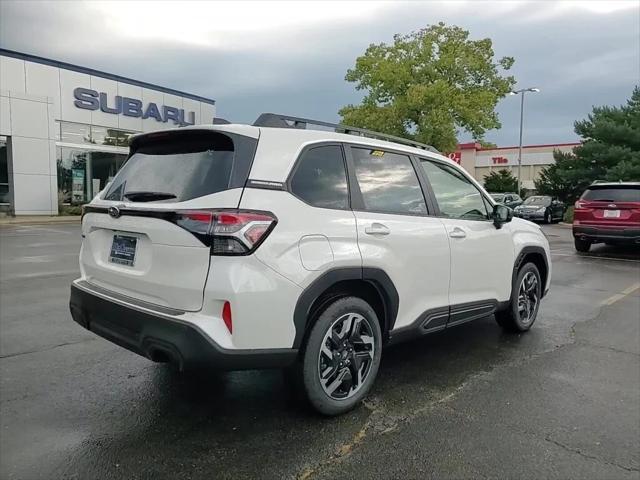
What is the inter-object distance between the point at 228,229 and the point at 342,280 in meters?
0.84

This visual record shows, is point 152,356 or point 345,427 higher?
point 152,356

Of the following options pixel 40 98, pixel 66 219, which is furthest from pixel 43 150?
pixel 66 219

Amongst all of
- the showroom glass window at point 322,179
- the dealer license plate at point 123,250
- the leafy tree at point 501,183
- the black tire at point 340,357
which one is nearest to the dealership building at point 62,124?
the dealer license plate at point 123,250

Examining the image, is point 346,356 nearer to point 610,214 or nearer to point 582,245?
point 610,214

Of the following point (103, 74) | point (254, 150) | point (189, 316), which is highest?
Answer: point (103, 74)

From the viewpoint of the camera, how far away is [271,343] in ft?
9.72

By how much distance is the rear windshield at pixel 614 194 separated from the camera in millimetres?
11617

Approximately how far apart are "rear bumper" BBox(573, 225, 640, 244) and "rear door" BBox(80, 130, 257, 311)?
11.1 meters

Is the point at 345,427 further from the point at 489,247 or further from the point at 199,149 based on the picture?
→ the point at 489,247

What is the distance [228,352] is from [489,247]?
9.10 feet

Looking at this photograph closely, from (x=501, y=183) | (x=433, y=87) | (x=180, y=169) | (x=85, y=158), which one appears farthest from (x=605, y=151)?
(x=180, y=169)

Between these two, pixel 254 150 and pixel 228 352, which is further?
pixel 254 150

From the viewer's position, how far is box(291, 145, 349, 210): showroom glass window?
325 centimetres

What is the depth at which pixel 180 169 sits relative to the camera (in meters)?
3.24
